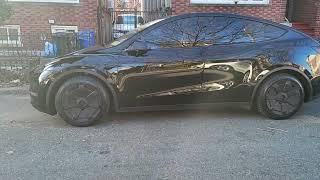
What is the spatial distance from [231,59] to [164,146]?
173 centimetres

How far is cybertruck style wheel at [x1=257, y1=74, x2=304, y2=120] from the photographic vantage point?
5594mm

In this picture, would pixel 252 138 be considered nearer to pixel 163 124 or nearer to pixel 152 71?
pixel 163 124

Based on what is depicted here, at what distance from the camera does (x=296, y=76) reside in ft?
18.7

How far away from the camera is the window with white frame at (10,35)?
1022 centimetres

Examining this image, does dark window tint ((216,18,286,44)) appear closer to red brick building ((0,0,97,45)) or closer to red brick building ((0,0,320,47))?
red brick building ((0,0,320,47))

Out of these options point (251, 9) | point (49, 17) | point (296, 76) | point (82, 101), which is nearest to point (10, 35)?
A: point (49, 17)

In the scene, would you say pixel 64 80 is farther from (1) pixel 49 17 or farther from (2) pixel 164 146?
(1) pixel 49 17

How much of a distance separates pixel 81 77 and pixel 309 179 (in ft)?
10.4

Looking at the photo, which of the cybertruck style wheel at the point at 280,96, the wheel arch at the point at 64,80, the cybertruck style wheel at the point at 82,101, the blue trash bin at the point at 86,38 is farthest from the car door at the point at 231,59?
the blue trash bin at the point at 86,38

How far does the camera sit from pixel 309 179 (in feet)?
12.3

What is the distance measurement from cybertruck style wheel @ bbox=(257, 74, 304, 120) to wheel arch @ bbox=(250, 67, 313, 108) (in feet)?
0.18

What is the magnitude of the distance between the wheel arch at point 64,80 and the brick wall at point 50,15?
654 centimetres

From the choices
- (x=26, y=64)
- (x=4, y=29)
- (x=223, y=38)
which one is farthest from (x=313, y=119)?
(x=4, y=29)

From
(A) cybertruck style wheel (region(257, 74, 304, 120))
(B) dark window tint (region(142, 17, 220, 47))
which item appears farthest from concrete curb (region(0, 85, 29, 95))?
(A) cybertruck style wheel (region(257, 74, 304, 120))
